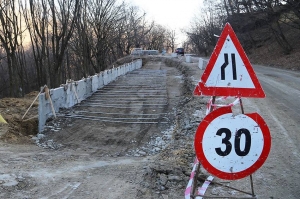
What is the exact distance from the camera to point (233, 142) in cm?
374

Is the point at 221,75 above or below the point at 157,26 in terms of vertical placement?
below

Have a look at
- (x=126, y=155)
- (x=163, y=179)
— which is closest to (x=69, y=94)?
(x=126, y=155)

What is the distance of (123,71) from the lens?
29938 mm

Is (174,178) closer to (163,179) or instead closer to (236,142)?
(163,179)

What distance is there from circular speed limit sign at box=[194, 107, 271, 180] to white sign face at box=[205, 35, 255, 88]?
36 cm

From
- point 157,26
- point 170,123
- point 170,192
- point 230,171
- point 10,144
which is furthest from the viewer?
point 157,26

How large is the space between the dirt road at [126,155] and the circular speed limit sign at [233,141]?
1.33 m

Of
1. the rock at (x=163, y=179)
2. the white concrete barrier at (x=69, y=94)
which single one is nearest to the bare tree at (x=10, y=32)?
the white concrete barrier at (x=69, y=94)

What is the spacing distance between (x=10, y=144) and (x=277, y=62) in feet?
94.8

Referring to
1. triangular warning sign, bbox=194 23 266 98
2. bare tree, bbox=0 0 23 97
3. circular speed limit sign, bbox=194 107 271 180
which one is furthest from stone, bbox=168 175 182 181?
bare tree, bbox=0 0 23 97

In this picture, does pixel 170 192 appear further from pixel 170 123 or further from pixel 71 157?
pixel 170 123

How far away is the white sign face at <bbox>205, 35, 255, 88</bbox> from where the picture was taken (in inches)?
153

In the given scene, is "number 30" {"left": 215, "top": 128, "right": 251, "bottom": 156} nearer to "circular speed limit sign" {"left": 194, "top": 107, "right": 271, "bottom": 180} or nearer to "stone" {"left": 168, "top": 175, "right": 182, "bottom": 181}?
"circular speed limit sign" {"left": 194, "top": 107, "right": 271, "bottom": 180}

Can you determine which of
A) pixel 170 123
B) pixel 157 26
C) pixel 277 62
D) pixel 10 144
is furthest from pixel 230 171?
pixel 157 26
